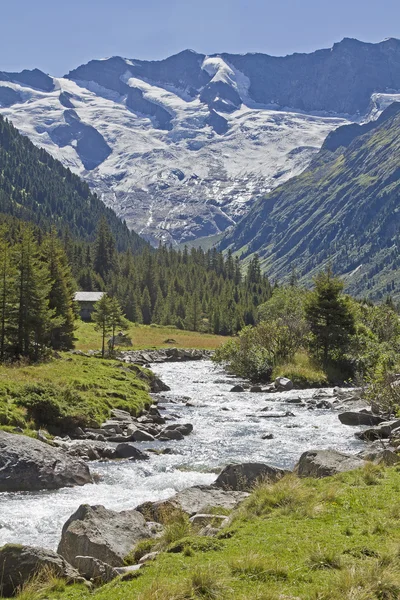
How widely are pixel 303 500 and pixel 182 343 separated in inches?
3813

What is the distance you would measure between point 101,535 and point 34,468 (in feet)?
28.8

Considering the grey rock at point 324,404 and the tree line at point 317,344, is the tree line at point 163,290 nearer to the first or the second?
the tree line at point 317,344

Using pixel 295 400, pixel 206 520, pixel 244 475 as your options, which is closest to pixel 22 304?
pixel 295 400

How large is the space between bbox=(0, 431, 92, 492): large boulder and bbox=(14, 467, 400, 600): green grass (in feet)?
29.6

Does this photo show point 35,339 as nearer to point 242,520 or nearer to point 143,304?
point 242,520

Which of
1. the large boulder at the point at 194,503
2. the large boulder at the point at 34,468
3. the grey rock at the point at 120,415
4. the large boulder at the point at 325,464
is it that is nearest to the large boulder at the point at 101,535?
the large boulder at the point at 194,503

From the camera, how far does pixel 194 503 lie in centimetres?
1750

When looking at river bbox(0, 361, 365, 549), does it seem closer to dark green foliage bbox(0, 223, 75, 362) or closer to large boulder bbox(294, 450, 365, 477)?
large boulder bbox(294, 450, 365, 477)

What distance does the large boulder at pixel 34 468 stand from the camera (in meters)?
20.7

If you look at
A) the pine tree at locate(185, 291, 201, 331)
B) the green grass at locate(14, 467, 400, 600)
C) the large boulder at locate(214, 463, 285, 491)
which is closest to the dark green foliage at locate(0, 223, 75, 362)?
the large boulder at locate(214, 463, 285, 491)

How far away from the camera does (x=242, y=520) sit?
13812 mm

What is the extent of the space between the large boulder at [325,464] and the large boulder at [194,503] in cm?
271

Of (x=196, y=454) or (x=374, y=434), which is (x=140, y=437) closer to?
(x=196, y=454)

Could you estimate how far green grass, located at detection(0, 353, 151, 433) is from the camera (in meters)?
29.7
